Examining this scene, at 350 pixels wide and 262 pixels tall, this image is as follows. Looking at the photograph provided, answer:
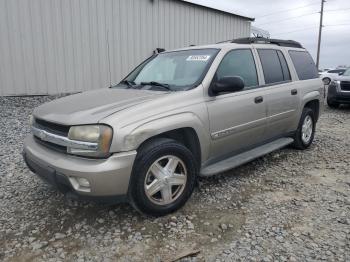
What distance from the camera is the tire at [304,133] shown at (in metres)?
5.55

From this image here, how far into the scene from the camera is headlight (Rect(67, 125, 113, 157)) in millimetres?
2877

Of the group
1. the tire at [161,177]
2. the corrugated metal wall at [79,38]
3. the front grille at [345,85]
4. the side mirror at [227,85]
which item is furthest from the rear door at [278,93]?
the front grille at [345,85]

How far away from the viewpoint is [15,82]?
907cm

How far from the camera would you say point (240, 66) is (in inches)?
169

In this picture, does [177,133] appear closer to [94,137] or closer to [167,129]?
[167,129]

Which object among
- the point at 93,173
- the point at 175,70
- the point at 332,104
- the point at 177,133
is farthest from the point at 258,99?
the point at 332,104

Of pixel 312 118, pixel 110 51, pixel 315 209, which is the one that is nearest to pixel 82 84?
pixel 110 51

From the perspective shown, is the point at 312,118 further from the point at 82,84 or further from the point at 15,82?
the point at 15,82

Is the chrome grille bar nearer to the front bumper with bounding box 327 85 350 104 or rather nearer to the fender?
the fender

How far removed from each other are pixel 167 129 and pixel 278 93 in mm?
2202

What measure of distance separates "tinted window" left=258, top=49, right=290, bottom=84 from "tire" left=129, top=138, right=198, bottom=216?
1.93 m

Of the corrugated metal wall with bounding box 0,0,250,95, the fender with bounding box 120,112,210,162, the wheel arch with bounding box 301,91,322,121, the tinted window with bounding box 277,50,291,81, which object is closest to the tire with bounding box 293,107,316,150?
the wheel arch with bounding box 301,91,322,121

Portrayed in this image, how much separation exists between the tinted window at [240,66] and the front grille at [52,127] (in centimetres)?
181

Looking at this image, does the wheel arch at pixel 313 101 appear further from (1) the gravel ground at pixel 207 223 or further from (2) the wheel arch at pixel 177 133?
(2) the wheel arch at pixel 177 133
